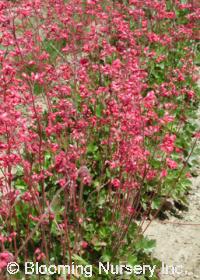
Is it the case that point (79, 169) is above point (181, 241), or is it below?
above

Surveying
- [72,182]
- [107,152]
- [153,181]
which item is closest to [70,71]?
[107,152]

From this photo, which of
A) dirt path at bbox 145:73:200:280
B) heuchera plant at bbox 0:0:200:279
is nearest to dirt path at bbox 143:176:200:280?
dirt path at bbox 145:73:200:280

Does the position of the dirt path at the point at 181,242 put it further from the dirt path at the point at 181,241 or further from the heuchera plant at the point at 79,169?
the heuchera plant at the point at 79,169

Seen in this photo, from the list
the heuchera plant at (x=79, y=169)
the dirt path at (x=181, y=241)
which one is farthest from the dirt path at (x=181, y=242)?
the heuchera plant at (x=79, y=169)

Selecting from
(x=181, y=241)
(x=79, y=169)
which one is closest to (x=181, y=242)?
(x=181, y=241)

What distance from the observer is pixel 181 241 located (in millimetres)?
4520

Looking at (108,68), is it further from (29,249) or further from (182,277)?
(182,277)

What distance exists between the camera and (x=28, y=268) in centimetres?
365

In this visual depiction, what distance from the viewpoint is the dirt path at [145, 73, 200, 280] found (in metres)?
4.18

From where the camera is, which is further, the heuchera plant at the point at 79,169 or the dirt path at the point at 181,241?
the dirt path at the point at 181,241

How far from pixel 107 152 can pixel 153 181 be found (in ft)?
1.82

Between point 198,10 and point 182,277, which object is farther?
point 198,10

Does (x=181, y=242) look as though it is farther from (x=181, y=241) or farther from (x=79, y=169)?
(x=79, y=169)

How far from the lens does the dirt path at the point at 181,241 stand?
418 centimetres
